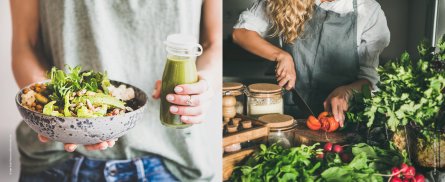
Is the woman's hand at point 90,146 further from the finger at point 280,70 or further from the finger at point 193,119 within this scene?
the finger at point 280,70

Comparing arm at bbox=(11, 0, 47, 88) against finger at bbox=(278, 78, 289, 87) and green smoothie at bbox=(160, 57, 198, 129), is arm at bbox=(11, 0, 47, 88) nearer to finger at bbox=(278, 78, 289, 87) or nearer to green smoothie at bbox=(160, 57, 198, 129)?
green smoothie at bbox=(160, 57, 198, 129)

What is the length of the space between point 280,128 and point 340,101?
231 millimetres

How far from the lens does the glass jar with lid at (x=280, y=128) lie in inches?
60.2

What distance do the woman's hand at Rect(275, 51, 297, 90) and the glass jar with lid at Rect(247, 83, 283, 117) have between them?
39 millimetres

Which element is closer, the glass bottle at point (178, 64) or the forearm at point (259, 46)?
the glass bottle at point (178, 64)

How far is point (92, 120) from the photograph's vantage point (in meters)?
1.24

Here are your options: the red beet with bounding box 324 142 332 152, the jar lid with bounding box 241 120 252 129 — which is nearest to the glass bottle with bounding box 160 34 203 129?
the jar lid with bounding box 241 120 252 129

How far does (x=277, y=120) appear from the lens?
154cm

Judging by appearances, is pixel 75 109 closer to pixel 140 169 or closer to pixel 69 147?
pixel 69 147

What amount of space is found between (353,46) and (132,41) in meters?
0.73

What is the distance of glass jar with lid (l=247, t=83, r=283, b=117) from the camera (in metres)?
1.55

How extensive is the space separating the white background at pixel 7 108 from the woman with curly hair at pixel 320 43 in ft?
2.21

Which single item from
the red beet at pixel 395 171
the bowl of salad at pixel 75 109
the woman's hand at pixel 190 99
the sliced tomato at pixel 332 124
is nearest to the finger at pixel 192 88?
the woman's hand at pixel 190 99

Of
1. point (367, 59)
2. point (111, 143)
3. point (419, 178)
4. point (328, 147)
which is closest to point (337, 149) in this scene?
point (328, 147)
